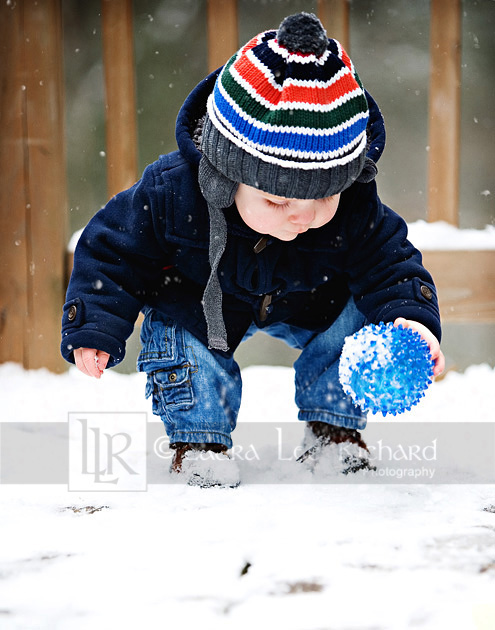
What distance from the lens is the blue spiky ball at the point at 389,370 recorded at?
1.21 meters

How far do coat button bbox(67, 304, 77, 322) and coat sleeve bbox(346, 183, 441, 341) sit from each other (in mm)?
545

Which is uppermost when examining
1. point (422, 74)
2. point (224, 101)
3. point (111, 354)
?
point (422, 74)

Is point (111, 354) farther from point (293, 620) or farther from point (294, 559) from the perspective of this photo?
point (293, 620)

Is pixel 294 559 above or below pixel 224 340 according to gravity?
below

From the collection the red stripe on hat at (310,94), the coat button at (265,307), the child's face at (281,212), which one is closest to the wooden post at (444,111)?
the coat button at (265,307)

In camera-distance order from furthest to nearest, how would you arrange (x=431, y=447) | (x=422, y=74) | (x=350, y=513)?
1. (x=422, y=74)
2. (x=431, y=447)
3. (x=350, y=513)

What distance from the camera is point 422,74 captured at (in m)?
2.36

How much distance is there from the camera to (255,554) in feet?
3.27

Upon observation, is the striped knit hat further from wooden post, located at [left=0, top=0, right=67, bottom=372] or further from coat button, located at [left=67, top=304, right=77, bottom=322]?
wooden post, located at [left=0, top=0, right=67, bottom=372]

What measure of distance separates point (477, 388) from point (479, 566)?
129cm

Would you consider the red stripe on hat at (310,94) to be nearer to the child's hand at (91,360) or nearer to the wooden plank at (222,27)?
the child's hand at (91,360)

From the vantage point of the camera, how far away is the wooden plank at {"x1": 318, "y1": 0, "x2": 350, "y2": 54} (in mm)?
2275

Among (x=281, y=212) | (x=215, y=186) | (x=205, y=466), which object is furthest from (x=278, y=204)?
(x=205, y=466)

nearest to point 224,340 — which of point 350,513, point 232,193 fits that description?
point 232,193
